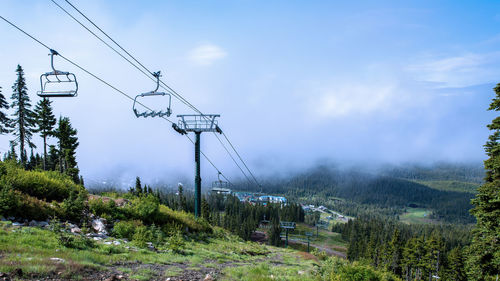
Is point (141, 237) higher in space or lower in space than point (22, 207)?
lower

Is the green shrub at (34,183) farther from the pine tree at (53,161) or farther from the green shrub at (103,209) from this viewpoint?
the pine tree at (53,161)

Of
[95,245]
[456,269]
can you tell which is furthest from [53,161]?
[456,269]

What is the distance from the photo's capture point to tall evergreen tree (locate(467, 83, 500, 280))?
17.5 m

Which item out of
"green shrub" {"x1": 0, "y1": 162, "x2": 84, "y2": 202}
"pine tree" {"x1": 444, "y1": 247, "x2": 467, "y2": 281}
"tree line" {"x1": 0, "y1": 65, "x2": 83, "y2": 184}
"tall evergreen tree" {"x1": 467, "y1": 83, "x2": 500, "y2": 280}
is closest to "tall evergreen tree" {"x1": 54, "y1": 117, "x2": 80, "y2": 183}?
"tree line" {"x1": 0, "y1": 65, "x2": 83, "y2": 184}

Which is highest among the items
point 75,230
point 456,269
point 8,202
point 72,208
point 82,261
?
point 8,202

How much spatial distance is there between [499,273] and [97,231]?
25.5m

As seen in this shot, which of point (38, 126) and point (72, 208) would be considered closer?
point (72, 208)

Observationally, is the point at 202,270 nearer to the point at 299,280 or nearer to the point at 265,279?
the point at 265,279

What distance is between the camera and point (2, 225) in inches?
483

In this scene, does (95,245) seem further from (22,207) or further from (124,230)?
(22,207)

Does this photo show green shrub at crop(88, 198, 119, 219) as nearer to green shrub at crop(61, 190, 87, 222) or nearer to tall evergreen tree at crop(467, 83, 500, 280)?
green shrub at crop(61, 190, 87, 222)

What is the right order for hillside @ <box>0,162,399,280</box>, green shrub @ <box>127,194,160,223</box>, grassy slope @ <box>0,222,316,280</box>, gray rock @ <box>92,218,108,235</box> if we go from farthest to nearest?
green shrub @ <box>127,194,160,223</box>, gray rock @ <box>92,218,108,235</box>, hillside @ <box>0,162,399,280</box>, grassy slope @ <box>0,222,316,280</box>

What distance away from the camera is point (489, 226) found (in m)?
18.0

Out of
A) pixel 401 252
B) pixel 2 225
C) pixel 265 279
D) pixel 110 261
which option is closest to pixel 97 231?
pixel 2 225
